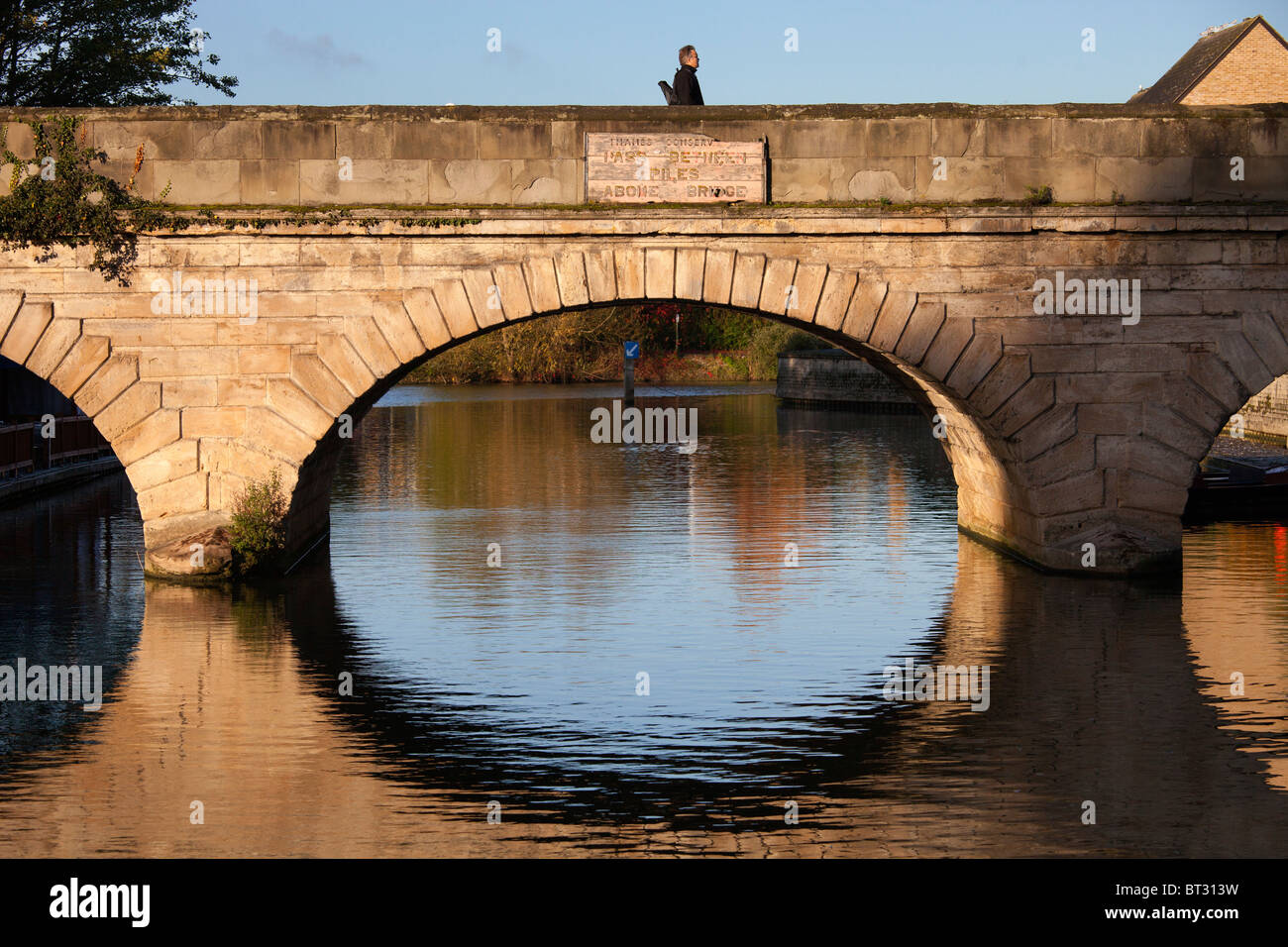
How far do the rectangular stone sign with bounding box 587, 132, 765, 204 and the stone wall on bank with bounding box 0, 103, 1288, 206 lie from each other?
99 millimetres

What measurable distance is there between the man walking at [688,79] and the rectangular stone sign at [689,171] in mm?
1357

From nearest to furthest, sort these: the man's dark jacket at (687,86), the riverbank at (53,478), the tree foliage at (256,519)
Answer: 1. the tree foliage at (256,519)
2. the man's dark jacket at (687,86)
3. the riverbank at (53,478)

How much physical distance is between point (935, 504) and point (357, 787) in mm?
14161

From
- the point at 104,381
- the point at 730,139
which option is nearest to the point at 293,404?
the point at 104,381

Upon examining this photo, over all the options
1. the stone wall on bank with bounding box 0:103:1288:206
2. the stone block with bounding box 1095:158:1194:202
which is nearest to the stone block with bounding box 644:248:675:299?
the stone wall on bank with bounding box 0:103:1288:206

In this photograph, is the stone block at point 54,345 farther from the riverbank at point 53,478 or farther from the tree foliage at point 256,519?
the riverbank at point 53,478

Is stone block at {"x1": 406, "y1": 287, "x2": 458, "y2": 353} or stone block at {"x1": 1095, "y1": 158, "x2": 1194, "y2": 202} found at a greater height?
stone block at {"x1": 1095, "y1": 158, "x2": 1194, "y2": 202}

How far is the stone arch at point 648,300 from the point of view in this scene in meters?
14.0

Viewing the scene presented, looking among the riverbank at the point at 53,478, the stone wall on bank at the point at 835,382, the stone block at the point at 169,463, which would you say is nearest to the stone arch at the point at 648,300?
the stone block at the point at 169,463

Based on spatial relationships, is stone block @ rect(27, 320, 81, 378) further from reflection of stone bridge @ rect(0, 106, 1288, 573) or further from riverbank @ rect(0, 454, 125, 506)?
riverbank @ rect(0, 454, 125, 506)

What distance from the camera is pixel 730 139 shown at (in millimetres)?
14031

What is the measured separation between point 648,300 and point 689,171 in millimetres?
1184

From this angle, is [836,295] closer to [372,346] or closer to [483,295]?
[483,295]

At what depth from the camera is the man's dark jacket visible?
15234 mm
